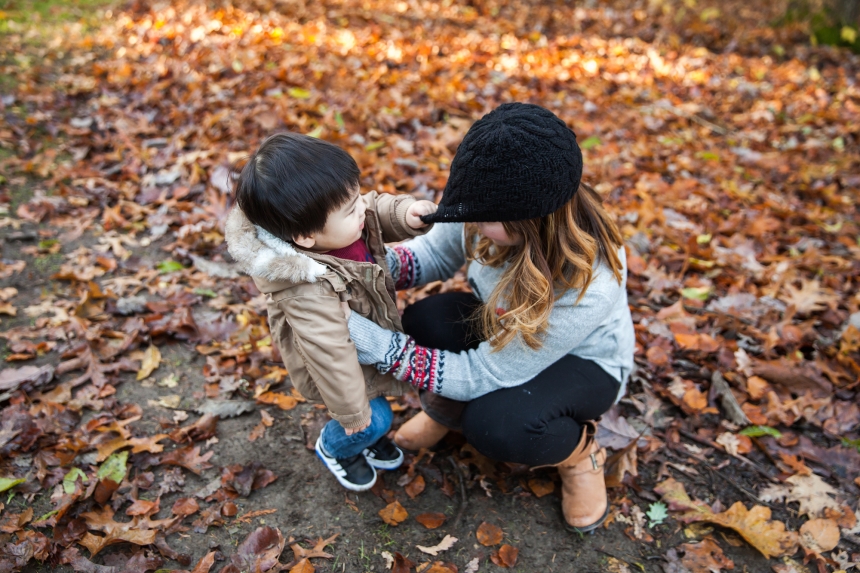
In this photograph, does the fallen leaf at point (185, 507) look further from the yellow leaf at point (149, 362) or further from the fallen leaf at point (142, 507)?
the yellow leaf at point (149, 362)

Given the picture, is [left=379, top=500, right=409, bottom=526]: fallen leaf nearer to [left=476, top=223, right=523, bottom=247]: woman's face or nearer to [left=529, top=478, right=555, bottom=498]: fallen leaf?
[left=529, top=478, right=555, bottom=498]: fallen leaf

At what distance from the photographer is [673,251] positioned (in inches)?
142

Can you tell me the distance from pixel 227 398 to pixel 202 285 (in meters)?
0.91

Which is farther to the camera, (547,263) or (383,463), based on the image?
(383,463)

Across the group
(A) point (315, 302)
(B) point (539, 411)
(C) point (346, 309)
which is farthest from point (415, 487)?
(A) point (315, 302)

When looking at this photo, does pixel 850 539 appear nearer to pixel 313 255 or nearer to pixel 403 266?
pixel 403 266

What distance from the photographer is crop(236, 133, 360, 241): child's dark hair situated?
5.62 feet

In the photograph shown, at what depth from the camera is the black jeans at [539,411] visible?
2.09 m

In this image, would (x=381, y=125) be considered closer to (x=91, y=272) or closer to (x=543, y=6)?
(x=91, y=272)

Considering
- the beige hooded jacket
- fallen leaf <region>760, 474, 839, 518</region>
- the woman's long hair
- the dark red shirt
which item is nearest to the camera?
the beige hooded jacket

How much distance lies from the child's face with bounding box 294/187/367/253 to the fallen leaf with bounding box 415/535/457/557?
1186mm

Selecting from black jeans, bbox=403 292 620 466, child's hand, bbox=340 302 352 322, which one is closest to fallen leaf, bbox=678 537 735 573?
black jeans, bbox=403 292 620 466

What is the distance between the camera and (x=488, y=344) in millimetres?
2119

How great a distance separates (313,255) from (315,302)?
155 millimetres
